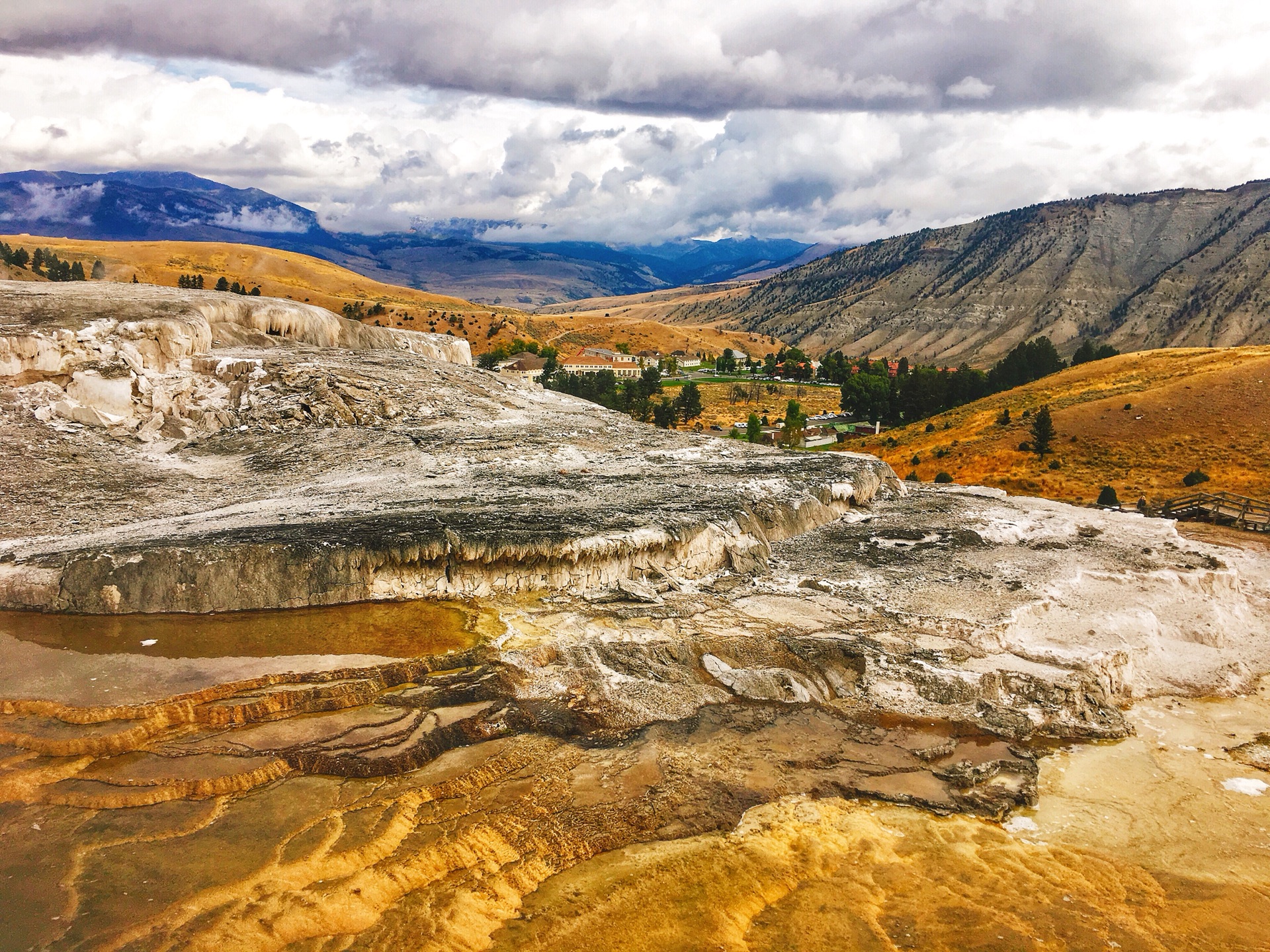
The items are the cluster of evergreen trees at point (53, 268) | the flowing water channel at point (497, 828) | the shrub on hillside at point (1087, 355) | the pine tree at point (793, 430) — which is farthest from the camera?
the shrub on hillside at point (1087, 355)

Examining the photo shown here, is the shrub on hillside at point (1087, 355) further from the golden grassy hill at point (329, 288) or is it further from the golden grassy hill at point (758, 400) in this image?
the golden grassy hill at point (329, 288)

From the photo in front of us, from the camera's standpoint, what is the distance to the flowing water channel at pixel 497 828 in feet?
34.4

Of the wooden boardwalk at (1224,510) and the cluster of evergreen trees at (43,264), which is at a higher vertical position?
the cluster of evergreen trees at (43,264)

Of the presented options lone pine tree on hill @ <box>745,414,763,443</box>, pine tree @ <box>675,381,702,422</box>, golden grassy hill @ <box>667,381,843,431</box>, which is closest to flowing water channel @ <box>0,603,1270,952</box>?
lone pine tree on hill @ <box>745,414,763,443</box>

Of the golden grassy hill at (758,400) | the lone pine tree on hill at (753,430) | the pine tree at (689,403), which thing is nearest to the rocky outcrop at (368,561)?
the lone pine tree on hill at (753,430)

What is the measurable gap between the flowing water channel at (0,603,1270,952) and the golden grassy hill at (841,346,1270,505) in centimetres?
3697

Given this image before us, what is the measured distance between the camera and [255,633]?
17.6m

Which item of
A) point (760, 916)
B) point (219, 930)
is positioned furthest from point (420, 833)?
point (760, 916)

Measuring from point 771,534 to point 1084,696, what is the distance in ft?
36.2

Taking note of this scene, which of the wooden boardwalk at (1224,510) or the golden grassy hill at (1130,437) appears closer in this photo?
the wooden boardwalk at (1224,510)

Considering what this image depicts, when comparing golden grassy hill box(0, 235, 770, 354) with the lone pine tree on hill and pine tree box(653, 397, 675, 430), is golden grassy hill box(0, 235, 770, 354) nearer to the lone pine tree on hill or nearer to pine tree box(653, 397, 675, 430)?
pine tree box(653, 397, 675, 430)

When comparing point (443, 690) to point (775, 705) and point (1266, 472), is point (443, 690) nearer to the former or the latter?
point (775, 705)

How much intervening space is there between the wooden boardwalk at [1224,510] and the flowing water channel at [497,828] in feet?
75.6

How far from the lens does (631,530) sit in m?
22.3
